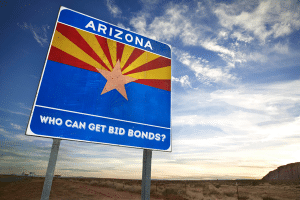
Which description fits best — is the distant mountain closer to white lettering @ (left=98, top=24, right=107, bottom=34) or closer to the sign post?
the sign post

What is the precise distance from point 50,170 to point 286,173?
11029 cm

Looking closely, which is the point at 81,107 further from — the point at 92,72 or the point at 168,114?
A: the point at 168,114

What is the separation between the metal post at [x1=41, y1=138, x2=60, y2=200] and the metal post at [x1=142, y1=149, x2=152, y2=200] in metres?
1.69

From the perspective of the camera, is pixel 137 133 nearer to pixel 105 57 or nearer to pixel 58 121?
pixel 58 121

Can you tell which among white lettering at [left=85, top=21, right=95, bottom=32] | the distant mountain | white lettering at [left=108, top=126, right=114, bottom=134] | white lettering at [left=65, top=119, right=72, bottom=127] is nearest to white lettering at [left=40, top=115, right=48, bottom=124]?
white lettering at [left=65, top=119, right=72, bottom=127]

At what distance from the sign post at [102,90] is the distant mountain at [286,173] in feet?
333

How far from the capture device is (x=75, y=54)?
11.3 ft

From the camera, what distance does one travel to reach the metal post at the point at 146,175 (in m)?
3.50

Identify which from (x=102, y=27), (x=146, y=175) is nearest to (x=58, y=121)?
(x=146, y=175)

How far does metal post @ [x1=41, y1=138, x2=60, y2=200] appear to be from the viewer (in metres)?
2.67

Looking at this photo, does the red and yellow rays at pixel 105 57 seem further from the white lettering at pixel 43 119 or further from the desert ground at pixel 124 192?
the desert ground at pixel 124 192

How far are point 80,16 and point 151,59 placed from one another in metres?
1.83

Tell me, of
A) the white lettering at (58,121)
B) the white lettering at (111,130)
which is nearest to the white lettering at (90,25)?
the white lettering at (58,121)

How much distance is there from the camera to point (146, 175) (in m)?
3.63
